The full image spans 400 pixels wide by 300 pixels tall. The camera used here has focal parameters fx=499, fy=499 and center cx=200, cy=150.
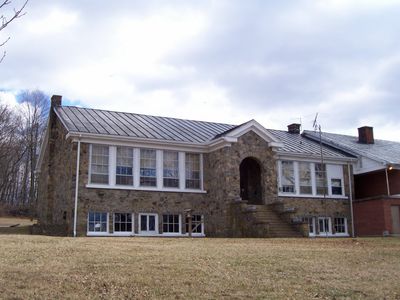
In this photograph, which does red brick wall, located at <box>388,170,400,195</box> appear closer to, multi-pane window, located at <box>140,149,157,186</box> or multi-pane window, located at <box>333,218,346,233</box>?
multi-pane window, located at <box>333,218,346,233</box>

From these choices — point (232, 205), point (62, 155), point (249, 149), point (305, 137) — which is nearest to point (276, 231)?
point (232, 205)

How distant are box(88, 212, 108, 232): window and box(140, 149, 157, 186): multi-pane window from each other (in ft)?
7.91

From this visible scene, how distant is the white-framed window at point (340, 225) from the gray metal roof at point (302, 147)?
3663 mm

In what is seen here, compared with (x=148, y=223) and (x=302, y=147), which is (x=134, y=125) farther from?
(x=302, y=147)

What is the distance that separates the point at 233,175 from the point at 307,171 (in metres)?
6.22

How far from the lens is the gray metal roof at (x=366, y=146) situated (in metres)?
30.4

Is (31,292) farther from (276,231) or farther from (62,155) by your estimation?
(62,155)

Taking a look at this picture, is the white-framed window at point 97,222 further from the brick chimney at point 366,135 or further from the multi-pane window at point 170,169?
the brick chimney at point 366,135

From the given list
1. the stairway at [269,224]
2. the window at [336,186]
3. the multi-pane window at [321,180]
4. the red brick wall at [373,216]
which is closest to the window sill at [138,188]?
A: the stairway at [269,224]

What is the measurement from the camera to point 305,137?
3412cm

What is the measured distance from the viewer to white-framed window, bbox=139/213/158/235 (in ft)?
75.8

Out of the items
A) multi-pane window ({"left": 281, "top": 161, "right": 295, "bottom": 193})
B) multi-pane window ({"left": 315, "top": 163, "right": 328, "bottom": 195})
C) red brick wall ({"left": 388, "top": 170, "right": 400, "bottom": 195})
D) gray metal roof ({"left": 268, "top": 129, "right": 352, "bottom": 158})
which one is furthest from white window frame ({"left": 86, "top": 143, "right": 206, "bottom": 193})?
red brick wall ({"left": 388, "top": 170, "right": 400, "bottom": 195})

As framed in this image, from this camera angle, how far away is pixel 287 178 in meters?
27.5

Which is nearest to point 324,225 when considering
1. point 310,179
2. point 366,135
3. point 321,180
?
point 321,180
